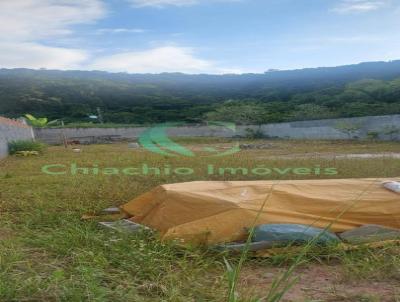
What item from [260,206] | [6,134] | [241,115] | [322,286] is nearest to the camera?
[322,286]

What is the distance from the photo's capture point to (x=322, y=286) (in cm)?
246

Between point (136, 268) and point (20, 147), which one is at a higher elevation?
point (136, 268)

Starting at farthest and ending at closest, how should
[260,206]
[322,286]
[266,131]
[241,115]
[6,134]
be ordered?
[241,115] → [266,131] → [6,134] → [260,206] → [322,286]

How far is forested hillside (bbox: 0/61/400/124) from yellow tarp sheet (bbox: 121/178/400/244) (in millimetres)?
17417

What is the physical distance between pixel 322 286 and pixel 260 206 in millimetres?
930

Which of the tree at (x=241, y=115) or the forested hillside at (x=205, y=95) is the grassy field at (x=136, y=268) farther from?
the tree at (x=241, y=115)

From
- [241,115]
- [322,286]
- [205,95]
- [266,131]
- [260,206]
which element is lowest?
[266,131]

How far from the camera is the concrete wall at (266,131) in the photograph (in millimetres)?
18483

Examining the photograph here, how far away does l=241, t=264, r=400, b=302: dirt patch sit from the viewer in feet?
7.41

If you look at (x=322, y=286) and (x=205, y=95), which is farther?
(x=205, y=95)

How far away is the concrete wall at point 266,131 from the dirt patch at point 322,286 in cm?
1578

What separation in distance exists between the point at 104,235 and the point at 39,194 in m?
2.18

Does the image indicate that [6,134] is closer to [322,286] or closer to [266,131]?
[322,286]

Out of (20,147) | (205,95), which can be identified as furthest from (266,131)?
(205,95)
